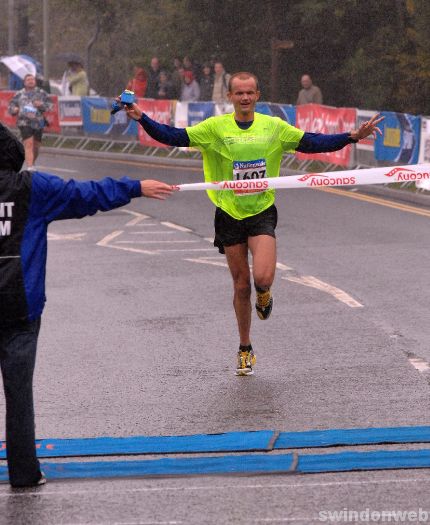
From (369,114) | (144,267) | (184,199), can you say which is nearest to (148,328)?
(144,267)

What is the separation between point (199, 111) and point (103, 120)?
173 inches

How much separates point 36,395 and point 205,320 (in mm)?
2890

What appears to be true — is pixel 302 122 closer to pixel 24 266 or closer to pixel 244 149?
pixel 244 149

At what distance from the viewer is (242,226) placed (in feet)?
31.7

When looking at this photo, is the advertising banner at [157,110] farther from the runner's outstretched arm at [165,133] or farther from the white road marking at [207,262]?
the runner's outstretched arm at [165,133]

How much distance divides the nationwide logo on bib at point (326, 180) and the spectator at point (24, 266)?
272 cm

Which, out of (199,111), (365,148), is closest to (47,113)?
(199,111)

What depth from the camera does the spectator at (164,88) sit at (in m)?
32.7

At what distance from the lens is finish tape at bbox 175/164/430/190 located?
30.4ft

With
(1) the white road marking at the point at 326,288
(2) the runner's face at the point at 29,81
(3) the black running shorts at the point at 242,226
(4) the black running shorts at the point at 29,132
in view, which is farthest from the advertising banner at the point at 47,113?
(3) the black running shorts at the point at 242,226

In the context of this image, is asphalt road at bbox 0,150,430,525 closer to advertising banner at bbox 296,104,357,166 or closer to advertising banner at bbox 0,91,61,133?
advertising banner at bbox 296,104,357,166

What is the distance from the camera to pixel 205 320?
11.7 m

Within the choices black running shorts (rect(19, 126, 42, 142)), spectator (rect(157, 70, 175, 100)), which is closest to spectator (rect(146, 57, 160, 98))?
spectator (rect(157, 70, 175, 100))

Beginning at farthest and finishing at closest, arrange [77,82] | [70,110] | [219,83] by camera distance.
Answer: [77,82]
[70,110]
[219,83]
